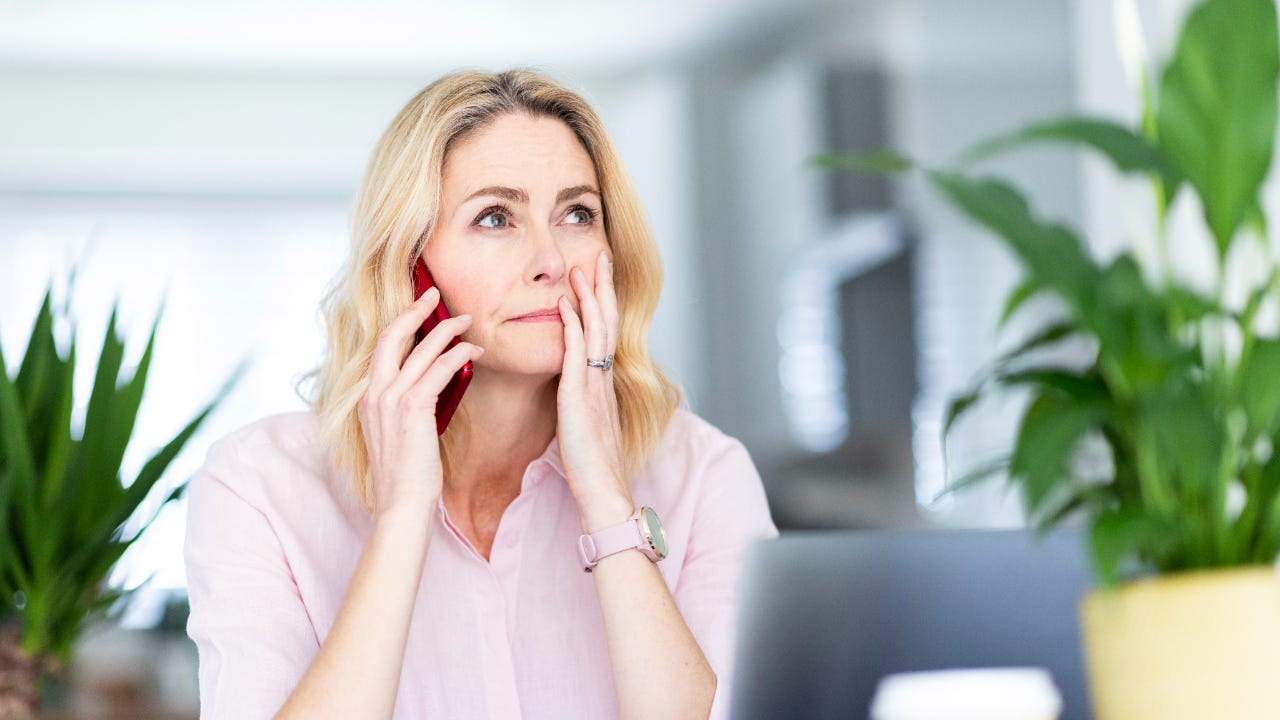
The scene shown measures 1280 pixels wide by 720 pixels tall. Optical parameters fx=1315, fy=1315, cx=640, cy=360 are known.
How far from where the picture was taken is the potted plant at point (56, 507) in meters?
1.60

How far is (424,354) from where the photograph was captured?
4.94 ft

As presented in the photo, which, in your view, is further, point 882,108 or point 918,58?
point 882,108

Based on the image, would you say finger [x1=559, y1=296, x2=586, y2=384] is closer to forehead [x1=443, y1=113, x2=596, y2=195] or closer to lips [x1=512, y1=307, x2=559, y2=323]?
lips [x1=512, y1=307, x2=559, y2=323]

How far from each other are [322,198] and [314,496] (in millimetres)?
4889

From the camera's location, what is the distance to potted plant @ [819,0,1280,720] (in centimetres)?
73

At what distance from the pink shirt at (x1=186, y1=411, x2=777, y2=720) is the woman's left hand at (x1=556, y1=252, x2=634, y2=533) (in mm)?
118

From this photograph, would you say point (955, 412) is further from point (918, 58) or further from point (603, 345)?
point (918, 58)

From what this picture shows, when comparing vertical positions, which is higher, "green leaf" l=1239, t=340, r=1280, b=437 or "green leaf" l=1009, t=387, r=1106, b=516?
"green leaf" l=1239, t=340, r=1280, b=437

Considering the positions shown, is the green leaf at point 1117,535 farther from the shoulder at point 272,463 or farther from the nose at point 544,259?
Result: the shoulder at point 272,463

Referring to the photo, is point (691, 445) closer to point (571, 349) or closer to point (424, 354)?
point (571, 349)

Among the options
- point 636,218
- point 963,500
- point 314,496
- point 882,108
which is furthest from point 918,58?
point 314,496

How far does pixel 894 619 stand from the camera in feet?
3.22

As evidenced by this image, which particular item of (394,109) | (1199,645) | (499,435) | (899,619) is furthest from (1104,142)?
(394,109)

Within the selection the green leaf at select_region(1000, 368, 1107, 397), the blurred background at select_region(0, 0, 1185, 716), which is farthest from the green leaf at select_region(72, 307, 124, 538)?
the blurred background at select_region(0, 0, 1185, 716)
